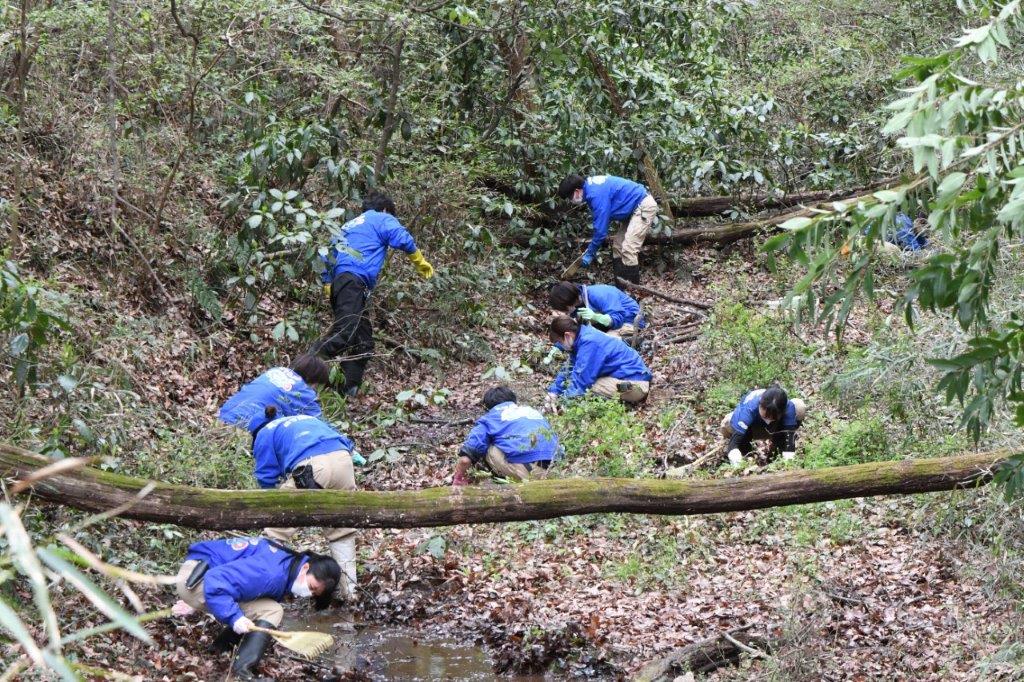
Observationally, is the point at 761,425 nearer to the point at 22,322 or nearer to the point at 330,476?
Answer: the point at 330,476

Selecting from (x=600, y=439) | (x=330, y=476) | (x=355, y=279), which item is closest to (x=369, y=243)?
(x=355, y=279)

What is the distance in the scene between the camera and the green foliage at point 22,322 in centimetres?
604

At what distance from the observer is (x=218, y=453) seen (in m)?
7.43

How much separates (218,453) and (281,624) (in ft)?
4.49

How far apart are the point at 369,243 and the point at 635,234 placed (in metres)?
3.75

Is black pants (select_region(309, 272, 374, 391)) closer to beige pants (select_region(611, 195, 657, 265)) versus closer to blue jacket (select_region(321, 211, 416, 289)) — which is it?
blue jacket (select_region(321, 211, 416, 289))

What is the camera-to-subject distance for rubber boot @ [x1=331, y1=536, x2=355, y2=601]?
7.23 meters

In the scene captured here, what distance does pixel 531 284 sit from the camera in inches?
500

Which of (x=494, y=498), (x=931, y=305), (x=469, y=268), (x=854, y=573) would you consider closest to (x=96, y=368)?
(x=494, y=498)

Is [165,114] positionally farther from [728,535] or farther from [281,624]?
[728,535]

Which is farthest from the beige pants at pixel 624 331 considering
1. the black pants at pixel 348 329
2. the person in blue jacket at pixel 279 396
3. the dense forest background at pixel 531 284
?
the person in blue jacket at pixel 279 396

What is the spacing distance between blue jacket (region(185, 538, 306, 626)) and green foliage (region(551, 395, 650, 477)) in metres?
2.62

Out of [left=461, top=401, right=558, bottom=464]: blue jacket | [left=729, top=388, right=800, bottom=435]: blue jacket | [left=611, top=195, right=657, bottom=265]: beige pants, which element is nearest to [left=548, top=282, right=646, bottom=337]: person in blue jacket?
[left=611, top=195, right=657, bottom=265]: beige pants

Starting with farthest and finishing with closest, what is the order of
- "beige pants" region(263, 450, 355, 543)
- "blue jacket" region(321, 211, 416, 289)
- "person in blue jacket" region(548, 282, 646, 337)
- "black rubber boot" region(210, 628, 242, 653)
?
1. "person in blue jacket" region(548, 282, 646, 337)
2. "blue jacket" region(321, 211, 416, 289)
3. "beige pants" region(263, 450, 355, 543)
4. "black rubber boot" region(210, 628, 242, 653)
